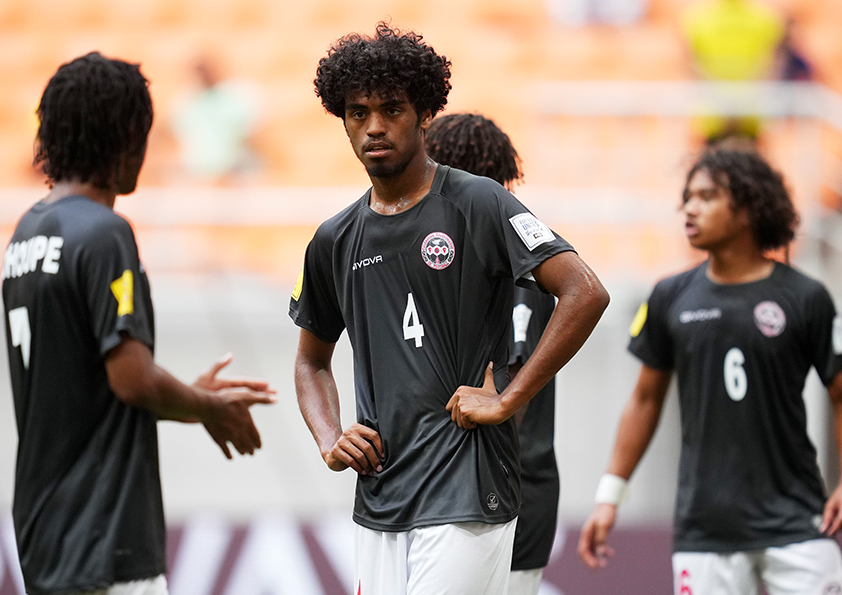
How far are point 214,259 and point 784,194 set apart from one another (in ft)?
16.0

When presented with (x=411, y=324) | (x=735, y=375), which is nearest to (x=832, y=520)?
(x=735, y=375)

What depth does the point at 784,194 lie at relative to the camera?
5.40 m

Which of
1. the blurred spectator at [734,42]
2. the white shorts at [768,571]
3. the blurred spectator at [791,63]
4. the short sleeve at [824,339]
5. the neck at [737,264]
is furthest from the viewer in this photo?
the blurred spectator at [734,42]

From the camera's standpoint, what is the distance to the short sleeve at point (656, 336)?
518 centimetres

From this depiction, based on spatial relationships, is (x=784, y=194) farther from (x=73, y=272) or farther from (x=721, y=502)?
(x=73, y=272)

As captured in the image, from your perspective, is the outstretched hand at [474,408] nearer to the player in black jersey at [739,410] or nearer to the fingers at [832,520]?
the player in black jersey at [739,410]

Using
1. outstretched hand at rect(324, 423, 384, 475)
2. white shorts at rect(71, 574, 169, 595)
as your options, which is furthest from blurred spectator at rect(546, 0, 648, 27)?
white shorts at rect(71, 574, 169, 595)

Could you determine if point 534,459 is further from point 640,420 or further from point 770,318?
point 770,318

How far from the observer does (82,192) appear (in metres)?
3.71

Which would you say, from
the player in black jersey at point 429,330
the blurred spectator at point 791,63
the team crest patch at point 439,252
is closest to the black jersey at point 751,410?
the player in black jersey at point 429,330

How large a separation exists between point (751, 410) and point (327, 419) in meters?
2.04

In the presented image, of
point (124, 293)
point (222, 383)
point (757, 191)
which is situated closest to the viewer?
point (124, 293)

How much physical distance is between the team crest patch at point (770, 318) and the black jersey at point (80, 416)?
105 inches

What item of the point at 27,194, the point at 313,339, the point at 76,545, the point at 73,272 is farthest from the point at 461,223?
the point at 27,194
